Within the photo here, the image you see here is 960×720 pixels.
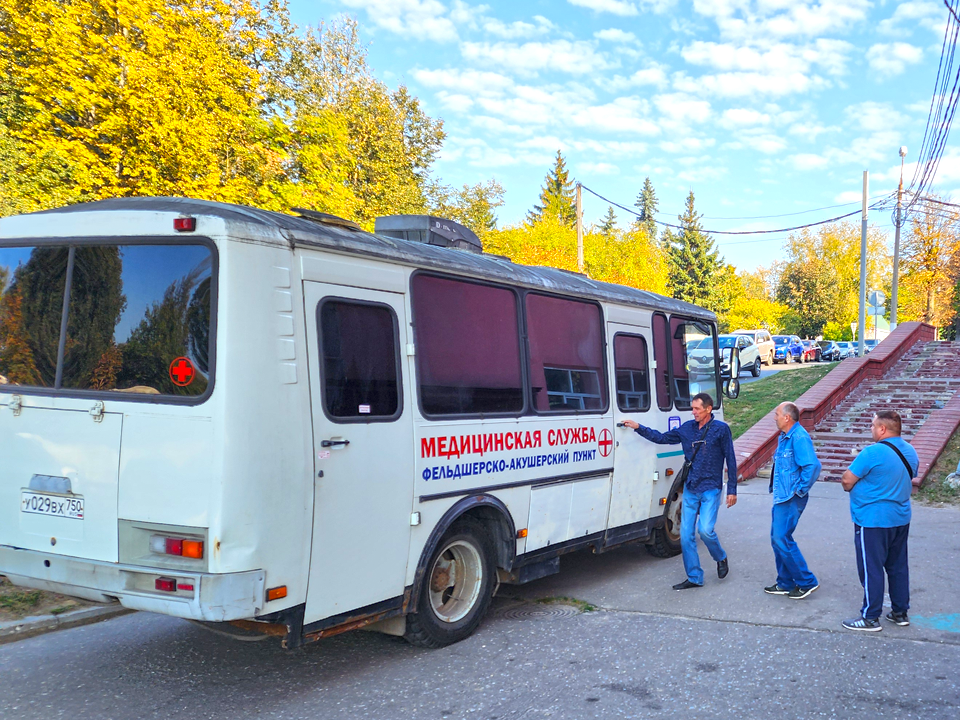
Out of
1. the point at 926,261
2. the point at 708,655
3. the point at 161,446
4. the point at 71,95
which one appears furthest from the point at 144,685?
the point at 926,261

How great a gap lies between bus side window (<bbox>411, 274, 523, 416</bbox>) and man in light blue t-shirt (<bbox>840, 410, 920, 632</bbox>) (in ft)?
8.32

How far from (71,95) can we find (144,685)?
10.7 m

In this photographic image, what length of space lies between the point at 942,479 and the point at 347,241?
9.95 metres

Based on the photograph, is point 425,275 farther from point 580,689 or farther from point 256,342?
point 580,689

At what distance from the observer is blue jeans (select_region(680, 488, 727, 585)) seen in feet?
22.4

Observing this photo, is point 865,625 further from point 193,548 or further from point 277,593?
point 193,548

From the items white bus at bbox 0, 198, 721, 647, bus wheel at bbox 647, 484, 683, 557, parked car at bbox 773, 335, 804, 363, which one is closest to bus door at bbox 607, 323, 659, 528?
bus wheel at bbox 647, 484, 683, 557

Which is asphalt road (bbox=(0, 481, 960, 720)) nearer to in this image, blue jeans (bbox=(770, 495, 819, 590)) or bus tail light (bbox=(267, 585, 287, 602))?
blue jeans (bbox=(770, 495, 819, 590))

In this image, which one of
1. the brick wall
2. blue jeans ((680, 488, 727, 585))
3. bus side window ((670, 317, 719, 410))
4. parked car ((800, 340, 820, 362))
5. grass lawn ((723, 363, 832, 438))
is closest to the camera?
blue jeans ((680, 488, 727, 585))

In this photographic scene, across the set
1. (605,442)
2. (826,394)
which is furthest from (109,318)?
(826,394)

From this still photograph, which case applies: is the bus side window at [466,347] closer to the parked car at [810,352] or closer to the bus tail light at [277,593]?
the bus tail light at [277,593]

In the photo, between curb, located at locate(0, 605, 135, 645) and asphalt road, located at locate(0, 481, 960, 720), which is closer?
asphalt road, located at locate(0, 481, 960, 720)

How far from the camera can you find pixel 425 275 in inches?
205

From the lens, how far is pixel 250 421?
3.96 m
